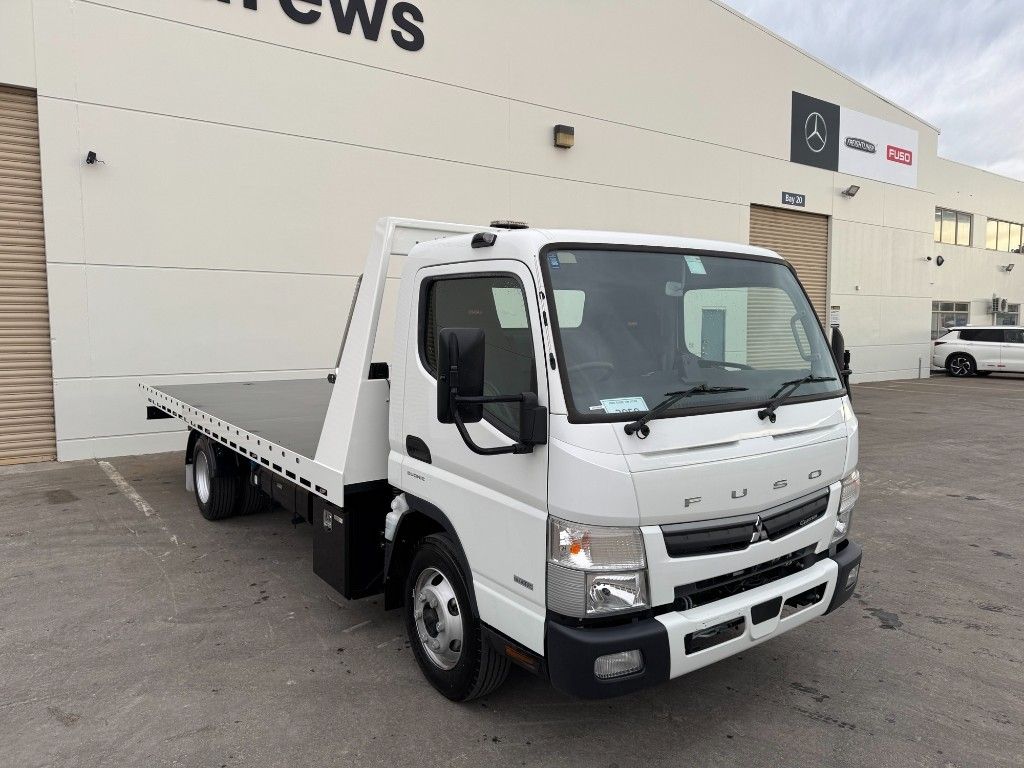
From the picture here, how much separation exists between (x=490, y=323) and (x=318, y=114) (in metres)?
8.19

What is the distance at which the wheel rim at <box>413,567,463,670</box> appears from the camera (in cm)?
317

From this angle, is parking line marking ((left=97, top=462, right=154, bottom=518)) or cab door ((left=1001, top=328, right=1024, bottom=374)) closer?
parking line marking ((left=97, top=462, right=154, bottom=518))

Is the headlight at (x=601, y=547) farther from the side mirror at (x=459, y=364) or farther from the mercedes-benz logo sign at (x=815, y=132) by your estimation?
the mercedes-benz logo sign at (x=815, y=132)

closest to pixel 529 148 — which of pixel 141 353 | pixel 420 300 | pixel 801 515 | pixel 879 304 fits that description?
pixel 141 353

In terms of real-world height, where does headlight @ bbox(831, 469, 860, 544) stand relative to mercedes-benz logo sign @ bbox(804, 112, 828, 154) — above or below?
below

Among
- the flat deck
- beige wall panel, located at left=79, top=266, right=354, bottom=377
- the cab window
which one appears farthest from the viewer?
beige wall panel, located at left=79, top=266, right=354, bottom=377

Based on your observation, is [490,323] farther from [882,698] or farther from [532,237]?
[882,698]

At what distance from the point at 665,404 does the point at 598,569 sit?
2.22 ft

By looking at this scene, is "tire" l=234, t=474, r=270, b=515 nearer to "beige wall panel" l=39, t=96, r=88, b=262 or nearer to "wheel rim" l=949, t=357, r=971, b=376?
"beige wall panel" l=39, t=96, r=88, b=262

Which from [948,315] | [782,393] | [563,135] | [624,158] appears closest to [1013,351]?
[948,315]

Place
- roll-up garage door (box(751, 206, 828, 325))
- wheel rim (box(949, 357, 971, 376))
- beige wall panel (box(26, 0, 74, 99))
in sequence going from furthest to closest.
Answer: wheel rim (box(949, 357, 971, 376)) → roll-up garage door (box(751, 206, 828, 325)) → beige wall panel (box(26, 0, 74, 99))

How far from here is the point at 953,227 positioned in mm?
25891

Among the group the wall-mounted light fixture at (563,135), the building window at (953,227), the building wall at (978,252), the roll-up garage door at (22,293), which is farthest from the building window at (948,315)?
the roll-up garage door at (22,293)

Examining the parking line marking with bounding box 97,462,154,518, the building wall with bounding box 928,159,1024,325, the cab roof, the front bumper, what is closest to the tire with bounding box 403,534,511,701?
the front bumper
